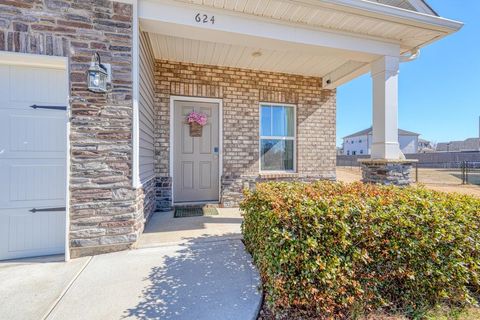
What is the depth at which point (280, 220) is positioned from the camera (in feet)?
5.51

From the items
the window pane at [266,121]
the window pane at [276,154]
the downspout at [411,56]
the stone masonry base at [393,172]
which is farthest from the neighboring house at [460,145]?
the window pane at [266,121]

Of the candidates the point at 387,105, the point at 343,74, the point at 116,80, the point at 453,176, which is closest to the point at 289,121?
the point at 343,74

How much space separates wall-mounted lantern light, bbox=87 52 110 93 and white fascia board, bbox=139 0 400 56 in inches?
30.5

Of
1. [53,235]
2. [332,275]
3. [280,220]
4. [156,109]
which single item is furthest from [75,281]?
[156,109]

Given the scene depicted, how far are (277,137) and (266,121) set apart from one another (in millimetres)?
443

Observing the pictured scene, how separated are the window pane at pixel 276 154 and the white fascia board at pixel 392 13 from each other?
107 inches

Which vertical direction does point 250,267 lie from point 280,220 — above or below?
below

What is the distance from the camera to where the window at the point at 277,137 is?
5.04 m

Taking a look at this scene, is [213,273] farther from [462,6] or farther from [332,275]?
[462,6]

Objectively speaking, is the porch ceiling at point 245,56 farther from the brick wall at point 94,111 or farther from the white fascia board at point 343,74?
the brick wall at point 94,111

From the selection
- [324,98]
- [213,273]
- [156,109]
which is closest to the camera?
[213,273]

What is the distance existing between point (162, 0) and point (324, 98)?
3950 mm

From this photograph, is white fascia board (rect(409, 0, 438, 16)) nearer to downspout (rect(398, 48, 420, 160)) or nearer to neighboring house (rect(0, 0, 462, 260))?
neighboring house (rect(0, 0, 462, 260))

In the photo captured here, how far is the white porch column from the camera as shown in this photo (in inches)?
143
